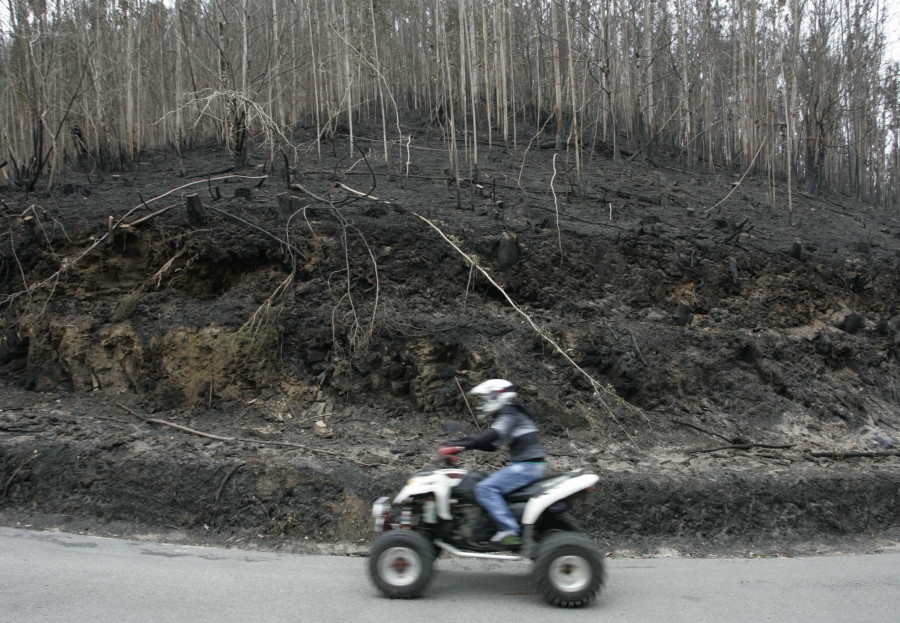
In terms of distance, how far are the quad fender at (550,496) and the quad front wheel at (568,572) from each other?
24cm

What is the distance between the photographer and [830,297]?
11719mm

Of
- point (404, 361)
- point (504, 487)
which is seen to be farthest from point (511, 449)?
point (404, 361)

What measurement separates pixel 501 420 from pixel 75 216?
8.91m

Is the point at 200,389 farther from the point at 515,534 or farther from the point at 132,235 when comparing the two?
the point at 515,534

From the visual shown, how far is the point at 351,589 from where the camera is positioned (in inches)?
206

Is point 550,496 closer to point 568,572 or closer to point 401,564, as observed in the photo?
point 568,572

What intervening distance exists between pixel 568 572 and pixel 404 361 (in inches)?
190

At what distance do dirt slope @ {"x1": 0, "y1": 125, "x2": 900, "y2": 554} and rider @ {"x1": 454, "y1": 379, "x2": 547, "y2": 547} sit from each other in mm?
2539

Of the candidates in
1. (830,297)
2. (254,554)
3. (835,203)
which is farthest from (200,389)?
(835,203)

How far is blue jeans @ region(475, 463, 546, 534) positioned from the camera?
16.4 ft

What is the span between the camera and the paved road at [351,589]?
15.2 ft

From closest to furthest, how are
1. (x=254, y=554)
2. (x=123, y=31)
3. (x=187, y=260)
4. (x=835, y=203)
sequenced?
(x=254, y=554)
(x=187, y=260)
(x=123, y=31)
(x=835, y=203)

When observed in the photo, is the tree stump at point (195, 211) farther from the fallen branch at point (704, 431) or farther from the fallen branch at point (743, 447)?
the fallen branch at point (743, 447)

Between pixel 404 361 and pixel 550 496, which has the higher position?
pixel 404 361
